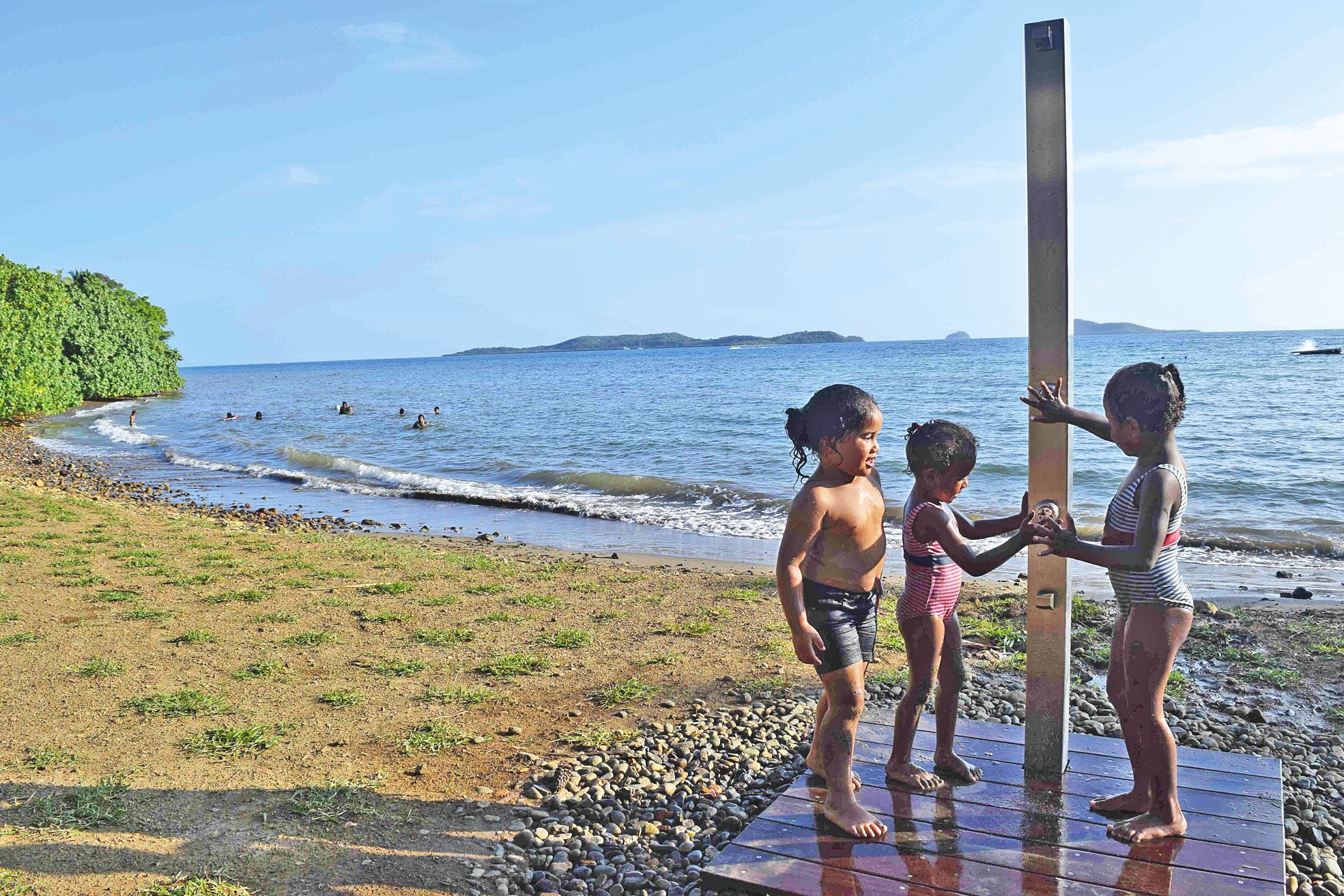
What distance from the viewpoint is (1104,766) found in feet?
13.4

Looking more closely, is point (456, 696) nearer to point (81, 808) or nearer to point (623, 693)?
point (623, 693)

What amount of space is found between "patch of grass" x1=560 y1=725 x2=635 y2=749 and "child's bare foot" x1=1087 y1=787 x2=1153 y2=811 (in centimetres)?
255

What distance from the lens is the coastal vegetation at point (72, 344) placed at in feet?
91.4

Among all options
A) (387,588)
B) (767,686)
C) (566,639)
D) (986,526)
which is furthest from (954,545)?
(387,588)

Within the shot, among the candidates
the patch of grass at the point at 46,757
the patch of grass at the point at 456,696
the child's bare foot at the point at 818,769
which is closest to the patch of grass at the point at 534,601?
the patch of grass at the point at 456,696

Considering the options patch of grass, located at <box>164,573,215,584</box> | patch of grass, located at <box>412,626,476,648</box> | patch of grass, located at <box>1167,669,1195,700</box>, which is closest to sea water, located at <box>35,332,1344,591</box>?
patch of grass, located at <box>1167,669,1195,700</box>

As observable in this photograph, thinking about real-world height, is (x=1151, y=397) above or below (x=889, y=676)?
above

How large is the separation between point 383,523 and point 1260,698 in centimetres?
1357

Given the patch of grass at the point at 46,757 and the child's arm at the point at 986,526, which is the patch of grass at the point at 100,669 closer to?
the patch of grass at the point at 46,757

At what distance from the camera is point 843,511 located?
145 inches

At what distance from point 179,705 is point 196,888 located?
247 cm

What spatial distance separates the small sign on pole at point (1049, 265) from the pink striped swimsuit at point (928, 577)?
12.9 inches

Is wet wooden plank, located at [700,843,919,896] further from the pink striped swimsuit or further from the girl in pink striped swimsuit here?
the pink striped swimsuit

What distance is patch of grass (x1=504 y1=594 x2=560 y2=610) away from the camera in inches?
347
